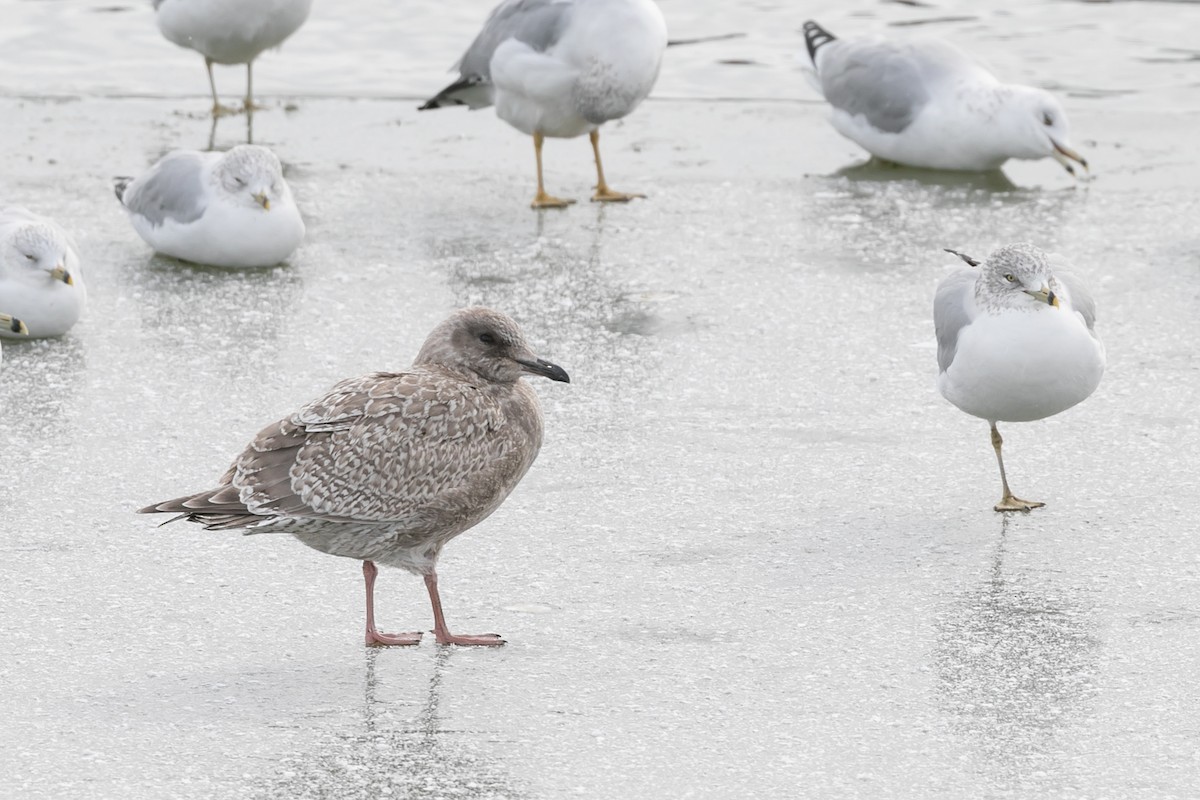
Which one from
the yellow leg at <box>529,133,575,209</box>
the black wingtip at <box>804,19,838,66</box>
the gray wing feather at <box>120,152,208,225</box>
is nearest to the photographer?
the gray wing feather at <box>120,152,208,225</box>

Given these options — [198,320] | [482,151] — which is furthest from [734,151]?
[198,320]

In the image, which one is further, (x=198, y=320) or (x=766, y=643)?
(x=198, y=320)

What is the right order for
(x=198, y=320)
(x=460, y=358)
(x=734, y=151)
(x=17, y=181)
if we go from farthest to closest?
(x=734, y=151)
(x=17, y=181)
(x=198, y=320)
(x=460, y=358)

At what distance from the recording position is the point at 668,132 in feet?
35.9

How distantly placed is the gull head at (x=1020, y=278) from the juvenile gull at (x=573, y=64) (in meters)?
3.96

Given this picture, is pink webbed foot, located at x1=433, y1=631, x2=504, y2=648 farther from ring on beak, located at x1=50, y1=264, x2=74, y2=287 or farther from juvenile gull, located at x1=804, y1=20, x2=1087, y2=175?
juvenile gull, located at x1=804, y1=20, x2=1087, y2=175

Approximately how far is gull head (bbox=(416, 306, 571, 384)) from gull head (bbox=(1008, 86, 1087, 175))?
5306 millimetres

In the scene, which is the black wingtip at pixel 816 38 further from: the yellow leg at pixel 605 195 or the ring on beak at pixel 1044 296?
the ring on beak at pixel 1044 296

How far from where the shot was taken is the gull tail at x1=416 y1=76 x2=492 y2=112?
10164 millimetres

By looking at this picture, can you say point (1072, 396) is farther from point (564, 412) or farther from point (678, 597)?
point (564, 412)

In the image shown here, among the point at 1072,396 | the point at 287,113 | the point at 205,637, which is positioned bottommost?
the point at 287,113

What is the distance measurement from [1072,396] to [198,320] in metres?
3.78

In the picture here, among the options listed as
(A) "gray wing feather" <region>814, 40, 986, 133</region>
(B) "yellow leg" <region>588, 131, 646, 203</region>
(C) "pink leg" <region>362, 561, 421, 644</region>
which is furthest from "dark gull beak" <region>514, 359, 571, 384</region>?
(A) "gray wing feather" <region>814, 40, 986, 133</region>

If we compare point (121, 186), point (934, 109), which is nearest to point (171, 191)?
point (121, 186)
